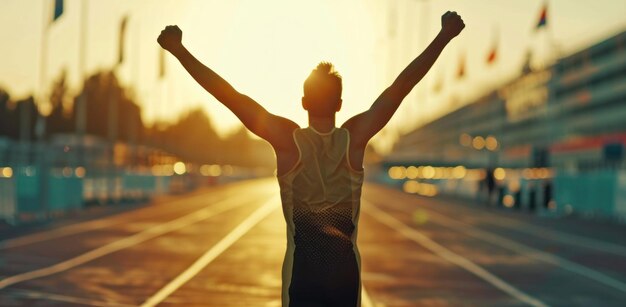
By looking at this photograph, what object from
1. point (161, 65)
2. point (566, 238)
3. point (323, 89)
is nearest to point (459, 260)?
point (566, 238)

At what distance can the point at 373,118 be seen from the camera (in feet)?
13.1

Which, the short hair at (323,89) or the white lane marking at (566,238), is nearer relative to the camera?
the short hair at (323,89)

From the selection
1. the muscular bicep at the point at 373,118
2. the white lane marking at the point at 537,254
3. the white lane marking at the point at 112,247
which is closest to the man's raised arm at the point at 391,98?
the muscular bicep at the point at 373,118

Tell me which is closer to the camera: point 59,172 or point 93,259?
point 93,259

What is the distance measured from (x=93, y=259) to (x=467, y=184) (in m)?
54.9

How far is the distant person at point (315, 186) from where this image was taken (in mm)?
3881

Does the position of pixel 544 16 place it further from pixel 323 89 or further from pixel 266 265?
pixel 323 89

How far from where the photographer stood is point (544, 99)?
477ft

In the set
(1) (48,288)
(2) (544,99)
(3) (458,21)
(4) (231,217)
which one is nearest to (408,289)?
(1) (48,288)

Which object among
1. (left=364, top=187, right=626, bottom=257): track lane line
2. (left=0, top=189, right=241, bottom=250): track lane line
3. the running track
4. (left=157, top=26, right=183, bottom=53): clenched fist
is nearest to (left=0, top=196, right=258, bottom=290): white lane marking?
the running track

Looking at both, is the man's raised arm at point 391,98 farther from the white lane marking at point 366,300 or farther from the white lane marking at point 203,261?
the white lane marking at point 366,300

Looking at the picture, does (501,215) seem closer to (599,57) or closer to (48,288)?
(48,288)

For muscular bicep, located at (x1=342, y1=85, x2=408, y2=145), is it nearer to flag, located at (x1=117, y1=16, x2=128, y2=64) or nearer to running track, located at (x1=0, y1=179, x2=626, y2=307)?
running track, located at (x1=0, y1=179, x2=626, y2=307)

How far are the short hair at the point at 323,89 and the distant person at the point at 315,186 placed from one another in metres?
0.10
